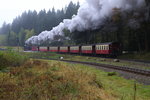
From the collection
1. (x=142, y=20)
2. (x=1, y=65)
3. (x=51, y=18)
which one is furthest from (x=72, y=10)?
(x=1, y=65)

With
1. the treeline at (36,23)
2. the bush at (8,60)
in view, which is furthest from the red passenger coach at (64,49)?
the treeline at (36,23)

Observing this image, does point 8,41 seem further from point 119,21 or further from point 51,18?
point 119,21

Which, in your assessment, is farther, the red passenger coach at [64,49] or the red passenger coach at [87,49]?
the red passenger coach at [64,49]

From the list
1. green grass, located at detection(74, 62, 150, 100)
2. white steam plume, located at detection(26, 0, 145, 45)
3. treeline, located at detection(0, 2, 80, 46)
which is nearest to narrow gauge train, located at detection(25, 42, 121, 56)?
white steam plume, located at detection(26, 0, 145, 45)

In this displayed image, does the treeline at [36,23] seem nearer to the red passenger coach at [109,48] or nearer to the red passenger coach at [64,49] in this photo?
the red passenger coach at [64,49]

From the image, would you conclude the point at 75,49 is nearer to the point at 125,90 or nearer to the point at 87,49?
the point at 87,49

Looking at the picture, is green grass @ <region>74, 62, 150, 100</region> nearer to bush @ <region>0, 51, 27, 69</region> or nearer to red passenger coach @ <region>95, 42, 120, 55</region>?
bush @ <region>0, 51, 27, 69</region>

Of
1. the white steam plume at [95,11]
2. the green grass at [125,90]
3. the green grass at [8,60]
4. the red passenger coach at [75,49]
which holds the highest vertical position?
the white steam plume at [95,11]

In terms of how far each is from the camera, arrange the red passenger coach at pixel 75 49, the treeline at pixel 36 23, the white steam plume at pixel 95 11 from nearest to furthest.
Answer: the white steam plume at pixel 95 11 → the red passenger coach at pixel 75 49 → the treeline at pixel 36 23

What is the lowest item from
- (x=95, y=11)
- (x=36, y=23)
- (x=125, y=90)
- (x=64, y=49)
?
(x=125, y=90)

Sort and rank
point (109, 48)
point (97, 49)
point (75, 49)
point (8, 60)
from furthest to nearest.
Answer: point (75, 49) < point (97, 49) < point (109, 48) < point (8, 60)

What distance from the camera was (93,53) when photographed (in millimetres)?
36000

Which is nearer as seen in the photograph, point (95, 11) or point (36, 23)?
point (95, 11)

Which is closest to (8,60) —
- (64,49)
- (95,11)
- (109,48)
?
(109,48)
